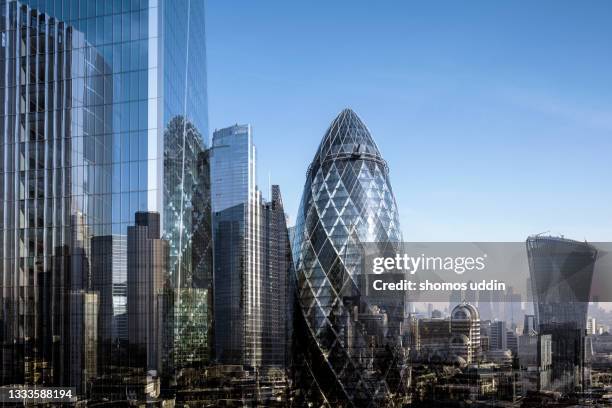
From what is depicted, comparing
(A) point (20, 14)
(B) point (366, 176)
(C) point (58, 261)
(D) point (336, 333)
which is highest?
(A) point (20, 14)

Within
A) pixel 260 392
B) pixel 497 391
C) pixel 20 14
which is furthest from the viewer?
pixel 260 392

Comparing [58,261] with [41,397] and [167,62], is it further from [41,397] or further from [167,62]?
[167,62]

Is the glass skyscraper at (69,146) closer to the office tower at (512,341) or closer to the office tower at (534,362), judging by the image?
the office tower at (512,341)

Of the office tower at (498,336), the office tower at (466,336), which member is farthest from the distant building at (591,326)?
the office tower at (466,336)

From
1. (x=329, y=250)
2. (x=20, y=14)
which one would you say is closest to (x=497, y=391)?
(x=329, y=250)

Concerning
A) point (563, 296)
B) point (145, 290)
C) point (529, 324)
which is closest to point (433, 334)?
point (529, 324)

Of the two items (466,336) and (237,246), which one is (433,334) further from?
(237,246)

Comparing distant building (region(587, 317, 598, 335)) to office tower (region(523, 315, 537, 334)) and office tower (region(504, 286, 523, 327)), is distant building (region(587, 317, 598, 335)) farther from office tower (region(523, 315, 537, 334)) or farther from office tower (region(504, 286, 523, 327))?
office tower (region(504, 286, 523, 327))
